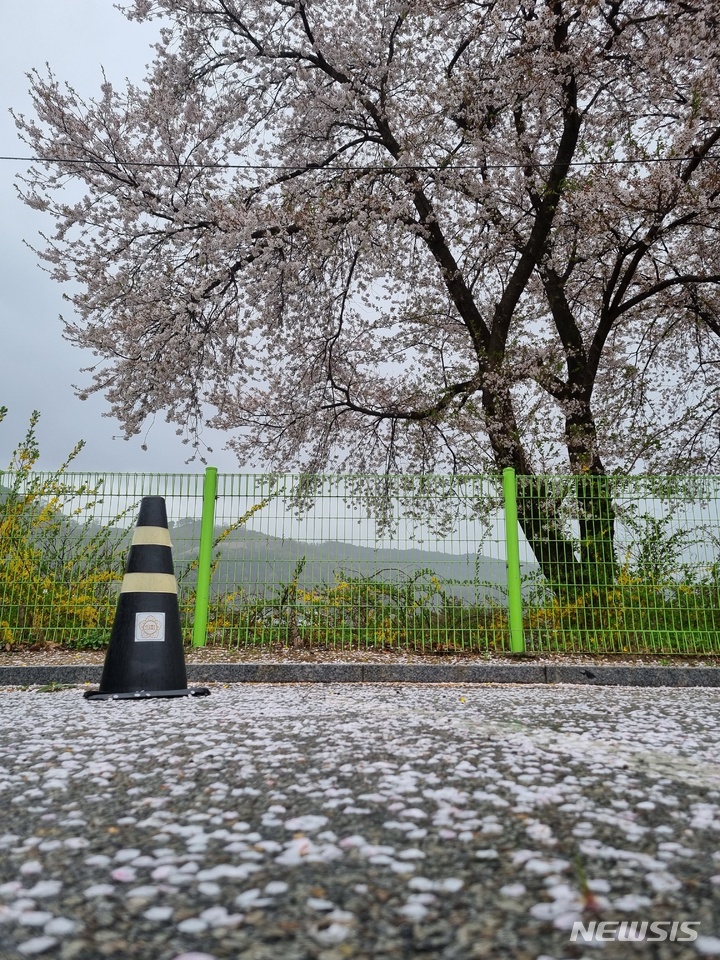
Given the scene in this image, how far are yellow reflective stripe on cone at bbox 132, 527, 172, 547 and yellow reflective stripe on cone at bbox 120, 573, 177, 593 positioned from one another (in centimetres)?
30

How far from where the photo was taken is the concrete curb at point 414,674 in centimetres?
754

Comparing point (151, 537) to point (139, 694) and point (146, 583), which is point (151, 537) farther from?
point (139, 694)

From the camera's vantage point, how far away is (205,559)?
8641mm

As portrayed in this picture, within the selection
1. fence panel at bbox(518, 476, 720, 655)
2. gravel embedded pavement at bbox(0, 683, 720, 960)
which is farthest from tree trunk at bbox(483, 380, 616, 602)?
gravel embedded pavement at bbox(0, 683, 720, 960)

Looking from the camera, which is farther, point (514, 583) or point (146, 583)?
point (514, 583)

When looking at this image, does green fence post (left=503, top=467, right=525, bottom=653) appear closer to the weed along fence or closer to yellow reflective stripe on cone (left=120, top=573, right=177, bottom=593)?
the weed along fence

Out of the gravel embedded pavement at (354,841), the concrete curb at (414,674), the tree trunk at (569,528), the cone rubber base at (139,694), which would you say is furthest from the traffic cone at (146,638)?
the tree trunk at (569,528)

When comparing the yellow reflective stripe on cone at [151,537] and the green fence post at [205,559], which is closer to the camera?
the yellow reflective stripe on cone at [151,537]

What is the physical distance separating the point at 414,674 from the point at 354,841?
5660 mm

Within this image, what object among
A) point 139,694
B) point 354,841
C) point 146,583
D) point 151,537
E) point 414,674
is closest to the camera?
point 354,841

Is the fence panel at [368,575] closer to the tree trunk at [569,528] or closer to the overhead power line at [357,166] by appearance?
the tree trunk at [569,528]

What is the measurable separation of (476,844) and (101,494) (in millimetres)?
7640

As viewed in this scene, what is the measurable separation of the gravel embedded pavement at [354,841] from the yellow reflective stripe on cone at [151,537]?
2.10m

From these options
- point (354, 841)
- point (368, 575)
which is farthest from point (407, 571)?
point (354, 841)
